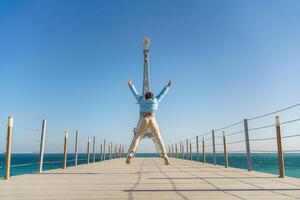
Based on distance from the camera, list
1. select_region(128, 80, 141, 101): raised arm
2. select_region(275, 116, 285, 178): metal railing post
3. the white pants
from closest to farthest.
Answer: select_region(275, 116, 285, 178): metal railing post → the white pants → select_region(128, 80, 141, 101): raised arm

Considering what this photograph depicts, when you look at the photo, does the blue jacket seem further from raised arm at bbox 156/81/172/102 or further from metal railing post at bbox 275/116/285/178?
metal railing post at bbox 275/116/285/178

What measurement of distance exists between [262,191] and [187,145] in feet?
44.4

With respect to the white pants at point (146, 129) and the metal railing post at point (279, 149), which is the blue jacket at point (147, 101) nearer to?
the white pants at point (146, 129)

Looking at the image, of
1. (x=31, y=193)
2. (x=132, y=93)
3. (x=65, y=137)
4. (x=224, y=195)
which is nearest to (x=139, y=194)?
(x=224, y=195)

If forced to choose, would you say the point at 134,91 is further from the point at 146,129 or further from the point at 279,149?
the point at 279,149

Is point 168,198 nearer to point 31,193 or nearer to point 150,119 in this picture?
point 31,193

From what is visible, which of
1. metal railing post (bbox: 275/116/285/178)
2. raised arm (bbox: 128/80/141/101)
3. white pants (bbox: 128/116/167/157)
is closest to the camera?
metal railing post (bbox: 275/116/285/178)

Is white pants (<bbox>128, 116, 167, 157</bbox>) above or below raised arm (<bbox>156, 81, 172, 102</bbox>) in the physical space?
below

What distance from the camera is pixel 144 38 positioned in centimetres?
1708

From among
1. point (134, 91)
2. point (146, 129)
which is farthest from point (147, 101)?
point (146, 129)

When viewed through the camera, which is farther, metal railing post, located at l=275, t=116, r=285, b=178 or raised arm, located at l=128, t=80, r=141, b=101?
raised arm, located at l=128, t=80, r=141, b=101

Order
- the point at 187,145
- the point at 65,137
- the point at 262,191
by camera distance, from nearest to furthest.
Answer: the point at 262,191, the point at 65,137, the point at 187,145

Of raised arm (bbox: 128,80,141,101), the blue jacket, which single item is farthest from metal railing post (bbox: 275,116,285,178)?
raised arm (bbox: 128,80,141,101)

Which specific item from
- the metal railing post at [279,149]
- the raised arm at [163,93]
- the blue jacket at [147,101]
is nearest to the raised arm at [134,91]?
the blue jacket at [147,101]
